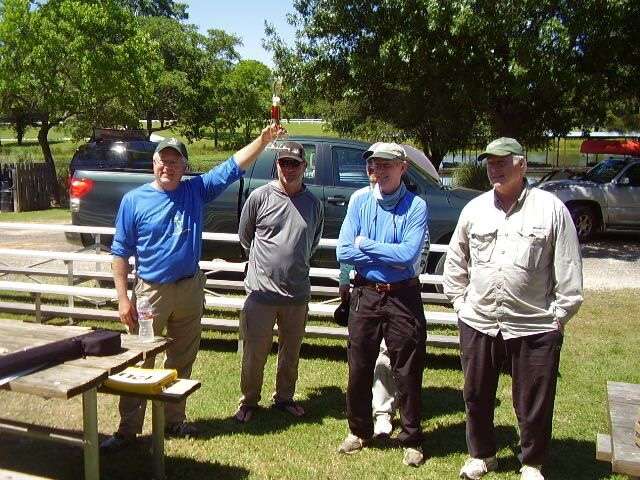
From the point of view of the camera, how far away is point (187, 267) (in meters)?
4.03

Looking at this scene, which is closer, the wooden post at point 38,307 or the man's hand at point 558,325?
the man's hand at point 558,325

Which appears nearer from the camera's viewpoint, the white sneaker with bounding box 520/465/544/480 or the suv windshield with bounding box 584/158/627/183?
the white sneaker with bounding box 520/465/544/480

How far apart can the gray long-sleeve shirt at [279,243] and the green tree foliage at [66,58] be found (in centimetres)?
1500

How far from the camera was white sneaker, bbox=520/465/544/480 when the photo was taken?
3.65m

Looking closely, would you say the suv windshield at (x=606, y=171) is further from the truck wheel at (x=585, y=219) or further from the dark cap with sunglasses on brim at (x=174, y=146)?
the dark cap with sunglasses on brim at (x=174, y=146)

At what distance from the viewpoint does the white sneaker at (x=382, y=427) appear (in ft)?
14.0

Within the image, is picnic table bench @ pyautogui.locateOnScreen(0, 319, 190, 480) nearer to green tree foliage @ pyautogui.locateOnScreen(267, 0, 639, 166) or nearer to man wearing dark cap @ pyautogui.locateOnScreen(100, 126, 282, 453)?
man wearing dark cap @ pyautogui.locateOnScreen(100, 126, 282, 453)

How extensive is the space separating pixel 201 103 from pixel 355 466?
4056cm

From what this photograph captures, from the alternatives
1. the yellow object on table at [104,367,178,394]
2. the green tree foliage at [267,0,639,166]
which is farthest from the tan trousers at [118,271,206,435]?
the green tree foliage at [267,0,639,166]

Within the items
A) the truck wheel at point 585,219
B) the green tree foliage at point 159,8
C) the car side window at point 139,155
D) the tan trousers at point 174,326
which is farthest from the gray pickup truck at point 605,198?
the green tree foliage at point 159,8

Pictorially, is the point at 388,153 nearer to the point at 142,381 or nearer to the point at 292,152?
the point at 292,152

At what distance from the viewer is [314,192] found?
754 cm

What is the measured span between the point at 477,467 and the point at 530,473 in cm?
29

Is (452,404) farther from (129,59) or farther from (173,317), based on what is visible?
(129,59)
